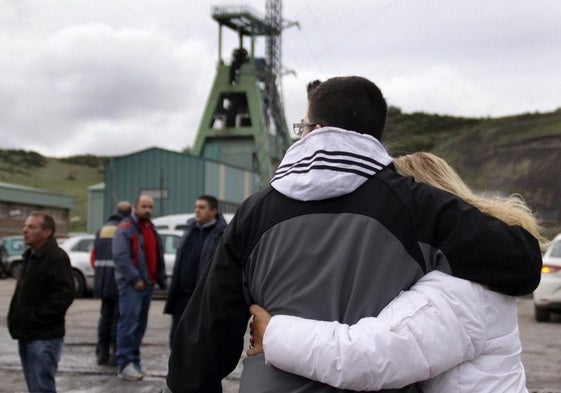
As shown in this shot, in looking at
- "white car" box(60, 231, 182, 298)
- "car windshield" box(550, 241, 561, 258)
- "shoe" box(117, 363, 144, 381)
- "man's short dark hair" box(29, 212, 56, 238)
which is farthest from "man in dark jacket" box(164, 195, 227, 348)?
"white car" box(60, 231, 182, 298)

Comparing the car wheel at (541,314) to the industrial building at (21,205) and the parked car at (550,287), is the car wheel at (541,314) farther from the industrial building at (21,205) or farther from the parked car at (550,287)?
the industrial building at (21,205)

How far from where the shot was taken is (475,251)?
2.41m

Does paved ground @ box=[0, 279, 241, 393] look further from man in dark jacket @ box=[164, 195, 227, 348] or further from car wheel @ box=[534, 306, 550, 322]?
car wheel @ box=[534, 306, 550, 322]

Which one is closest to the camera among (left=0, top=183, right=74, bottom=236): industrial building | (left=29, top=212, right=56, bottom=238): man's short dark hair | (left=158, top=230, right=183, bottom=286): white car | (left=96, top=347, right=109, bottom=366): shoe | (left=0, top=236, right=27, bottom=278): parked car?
(left=29, top=212, right=56, bottom=238): man's short dark hair

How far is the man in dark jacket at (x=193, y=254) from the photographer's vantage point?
27.5 feet

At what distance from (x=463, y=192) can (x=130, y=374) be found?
21.9 ft

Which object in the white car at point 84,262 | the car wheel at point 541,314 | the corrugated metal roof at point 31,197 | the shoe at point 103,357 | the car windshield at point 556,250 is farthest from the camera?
the corrugated metal roof at point 31,197

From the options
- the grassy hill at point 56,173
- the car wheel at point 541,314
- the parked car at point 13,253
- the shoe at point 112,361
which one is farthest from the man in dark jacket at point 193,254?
the grassy hill at point 56,173

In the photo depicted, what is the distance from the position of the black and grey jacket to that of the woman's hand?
2 cm

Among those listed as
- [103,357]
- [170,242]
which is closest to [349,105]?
[103,357]

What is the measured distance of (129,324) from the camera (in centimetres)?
899

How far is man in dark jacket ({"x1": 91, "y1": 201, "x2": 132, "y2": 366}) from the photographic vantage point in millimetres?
9930

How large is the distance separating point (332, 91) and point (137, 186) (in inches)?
1929

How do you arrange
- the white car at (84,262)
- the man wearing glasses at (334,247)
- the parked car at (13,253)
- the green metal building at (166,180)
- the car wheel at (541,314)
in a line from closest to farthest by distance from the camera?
the man wearing glasses at (334,247), the car wheel at (541,314), the white car at (84,262), the parked car at (13,253), the green metal building at (166,180)
